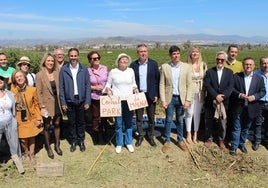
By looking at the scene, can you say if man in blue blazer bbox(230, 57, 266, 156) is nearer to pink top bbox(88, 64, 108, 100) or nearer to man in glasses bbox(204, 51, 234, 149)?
man in glasses bbox(204, 51, 234, 149)

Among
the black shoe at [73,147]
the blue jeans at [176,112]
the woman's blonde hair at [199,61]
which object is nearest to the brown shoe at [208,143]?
the blue jeans at [176,112]

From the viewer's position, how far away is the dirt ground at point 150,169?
19.6 ft

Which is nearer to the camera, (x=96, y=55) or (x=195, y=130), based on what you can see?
(x=96, y=55)

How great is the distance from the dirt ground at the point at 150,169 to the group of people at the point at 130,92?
0.20m

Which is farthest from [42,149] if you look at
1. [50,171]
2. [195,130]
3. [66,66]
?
[195,130]

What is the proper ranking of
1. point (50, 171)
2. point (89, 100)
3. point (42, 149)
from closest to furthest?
point (50, 171) < point (89, 100) < point (42, 149)

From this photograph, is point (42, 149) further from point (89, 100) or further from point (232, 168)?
point (232, 168)

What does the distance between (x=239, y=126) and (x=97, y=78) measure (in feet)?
10.8

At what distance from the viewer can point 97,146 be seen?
7395 millimetres

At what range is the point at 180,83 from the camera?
667cm

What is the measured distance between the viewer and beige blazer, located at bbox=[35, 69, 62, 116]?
20.7 feet

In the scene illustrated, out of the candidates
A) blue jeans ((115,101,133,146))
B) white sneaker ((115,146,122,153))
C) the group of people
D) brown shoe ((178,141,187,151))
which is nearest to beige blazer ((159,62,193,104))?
the group of people

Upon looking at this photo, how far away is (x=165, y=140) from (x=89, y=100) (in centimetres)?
210

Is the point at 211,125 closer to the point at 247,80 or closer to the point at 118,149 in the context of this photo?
the point at 247,80
